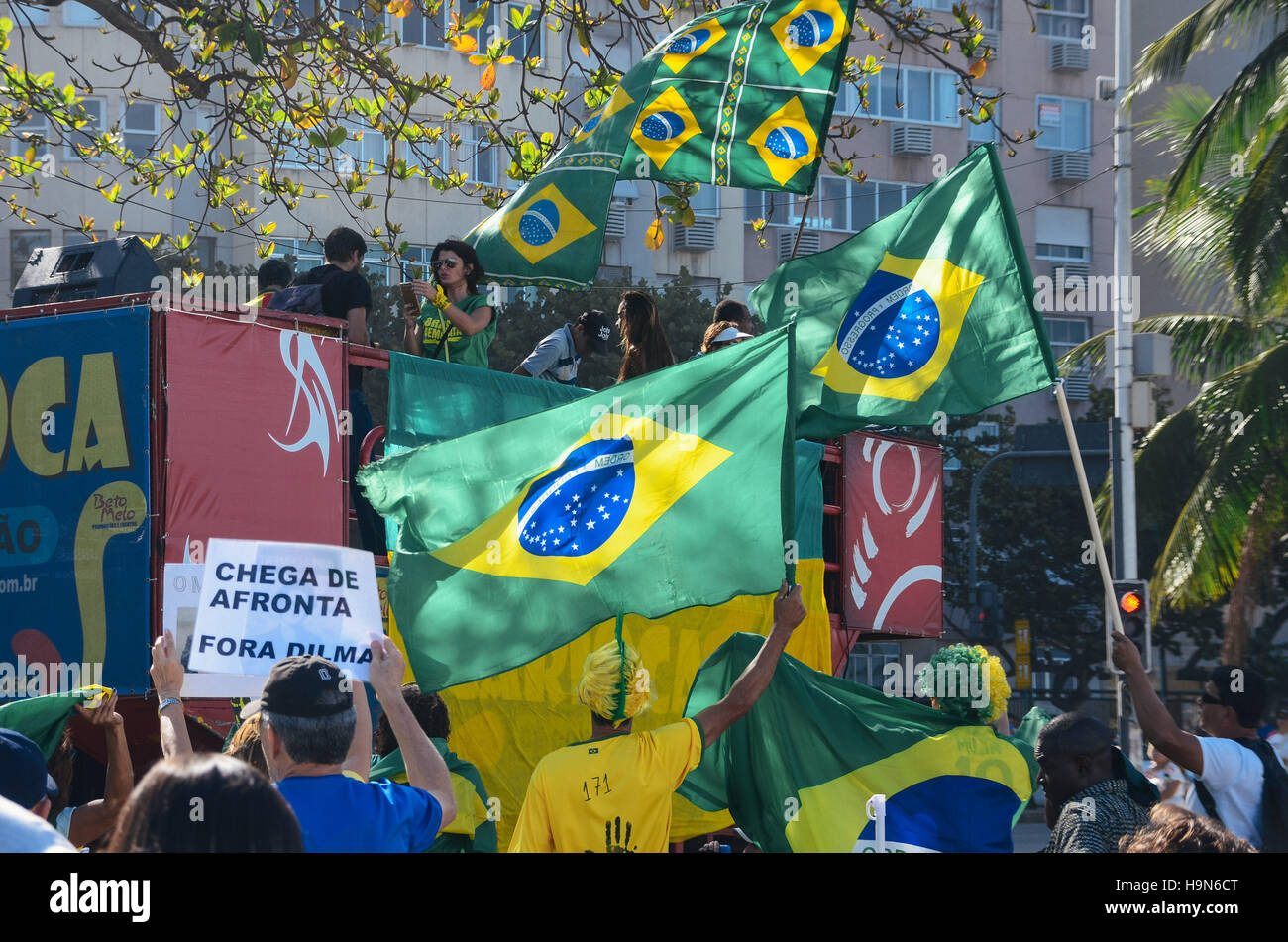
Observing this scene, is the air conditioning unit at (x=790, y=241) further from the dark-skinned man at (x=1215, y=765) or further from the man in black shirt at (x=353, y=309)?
the dark-skinned man at (x=1215, y=765)

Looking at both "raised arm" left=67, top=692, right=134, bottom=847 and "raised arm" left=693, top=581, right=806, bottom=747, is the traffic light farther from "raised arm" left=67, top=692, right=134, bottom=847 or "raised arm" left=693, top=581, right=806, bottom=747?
"raised arm" left=67, top=692, right=134, bottom=847

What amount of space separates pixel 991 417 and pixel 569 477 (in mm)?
29021

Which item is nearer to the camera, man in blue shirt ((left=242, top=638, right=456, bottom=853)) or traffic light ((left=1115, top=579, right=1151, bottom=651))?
man in blue shirt ((left=242, top=638, right=456, bottom=853))

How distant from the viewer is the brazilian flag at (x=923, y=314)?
6609 mm

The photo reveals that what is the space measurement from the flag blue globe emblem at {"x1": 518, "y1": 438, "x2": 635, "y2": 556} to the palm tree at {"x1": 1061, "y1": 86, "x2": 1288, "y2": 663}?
10736 mm

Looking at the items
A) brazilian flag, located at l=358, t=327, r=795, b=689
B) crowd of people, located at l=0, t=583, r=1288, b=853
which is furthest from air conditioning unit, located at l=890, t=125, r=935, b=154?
crowd of people, located at l=0, t=583, r=1288, b=853

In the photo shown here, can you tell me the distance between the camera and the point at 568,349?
9.54m

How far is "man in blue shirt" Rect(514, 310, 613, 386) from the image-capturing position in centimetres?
923

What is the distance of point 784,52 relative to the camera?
8.41 metres

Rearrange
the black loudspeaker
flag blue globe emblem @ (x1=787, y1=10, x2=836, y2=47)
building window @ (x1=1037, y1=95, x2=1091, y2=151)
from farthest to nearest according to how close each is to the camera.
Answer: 1. building window @ (x1=1037, y1=95, x2=1091, y2=151)
2. flag blue globe emblem @ (x1=787, y1=10, x2=836, y2=47)
3. the black loudspeaker

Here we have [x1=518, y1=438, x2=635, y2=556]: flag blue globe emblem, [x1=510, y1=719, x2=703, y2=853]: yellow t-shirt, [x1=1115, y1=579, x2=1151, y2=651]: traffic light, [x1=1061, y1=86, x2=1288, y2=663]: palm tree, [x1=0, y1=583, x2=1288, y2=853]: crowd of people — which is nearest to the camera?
[x1=0, y1=583, x2=1288, y2=853]: crowd of people

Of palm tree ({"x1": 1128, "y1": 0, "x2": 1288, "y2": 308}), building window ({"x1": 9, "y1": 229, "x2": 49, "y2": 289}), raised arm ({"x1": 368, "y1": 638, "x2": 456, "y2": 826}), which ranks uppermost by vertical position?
building window ({"x1": 9, "y1": 229, "x2": 49, "y2": 289})

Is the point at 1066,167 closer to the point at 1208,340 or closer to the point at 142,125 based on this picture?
the point at 142,125
